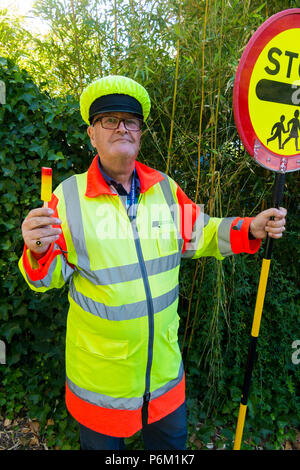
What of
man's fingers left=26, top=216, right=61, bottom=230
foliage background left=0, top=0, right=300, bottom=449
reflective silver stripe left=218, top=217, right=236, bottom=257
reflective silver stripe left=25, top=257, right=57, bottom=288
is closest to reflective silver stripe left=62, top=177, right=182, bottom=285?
reflective silver stripe left=25, top=257, right=57, bottom=288

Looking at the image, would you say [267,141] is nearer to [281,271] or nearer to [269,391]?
[281,271]

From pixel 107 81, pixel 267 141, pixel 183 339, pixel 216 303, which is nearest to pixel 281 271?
pixel 216 303

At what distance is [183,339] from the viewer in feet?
7.29

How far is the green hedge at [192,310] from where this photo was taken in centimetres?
195

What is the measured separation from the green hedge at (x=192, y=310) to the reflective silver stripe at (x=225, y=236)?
0.43 m

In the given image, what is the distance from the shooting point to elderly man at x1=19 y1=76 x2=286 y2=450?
127cm

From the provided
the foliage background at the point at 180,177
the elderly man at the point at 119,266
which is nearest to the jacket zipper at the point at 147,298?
the elderly man at the point at 119,266

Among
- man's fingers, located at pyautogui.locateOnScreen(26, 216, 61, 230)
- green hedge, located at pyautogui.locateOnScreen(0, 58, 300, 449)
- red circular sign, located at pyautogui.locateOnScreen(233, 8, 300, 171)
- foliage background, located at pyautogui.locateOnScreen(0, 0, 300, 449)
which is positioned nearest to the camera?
man's fingers, located at pyautogui.locateOnScreen(26, 216, 61, 230)

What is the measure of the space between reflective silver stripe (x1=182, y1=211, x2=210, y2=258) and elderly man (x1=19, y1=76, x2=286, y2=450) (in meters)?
0.07

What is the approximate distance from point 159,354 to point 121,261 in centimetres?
46

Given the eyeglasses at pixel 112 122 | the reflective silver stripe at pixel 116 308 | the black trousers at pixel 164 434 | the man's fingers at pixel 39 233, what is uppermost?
the eyeglasses at pixel 112 122

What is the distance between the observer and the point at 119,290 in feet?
4.18

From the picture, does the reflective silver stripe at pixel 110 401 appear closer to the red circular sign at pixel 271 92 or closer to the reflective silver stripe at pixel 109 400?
the reflective silver stripe at pixel 109 400

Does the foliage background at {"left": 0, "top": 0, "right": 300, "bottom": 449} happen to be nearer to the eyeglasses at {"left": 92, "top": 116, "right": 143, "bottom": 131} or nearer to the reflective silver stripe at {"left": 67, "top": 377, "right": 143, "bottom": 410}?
the eyeglasses at {"left": 92, "top": 116, "right": 143, "bottom": 131}
